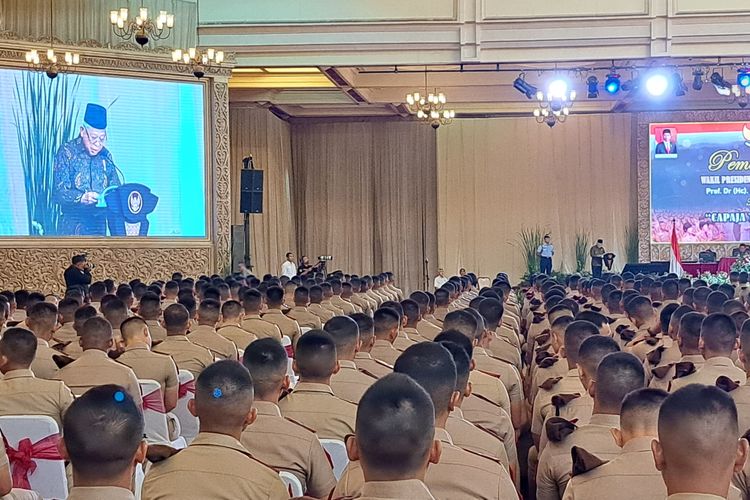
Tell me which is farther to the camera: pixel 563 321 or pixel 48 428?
pixel 563 321

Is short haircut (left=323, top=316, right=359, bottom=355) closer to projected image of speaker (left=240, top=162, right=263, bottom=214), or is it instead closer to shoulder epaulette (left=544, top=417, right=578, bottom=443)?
shoulder epaulette (left=544, top=417, right=578, bottom=443)

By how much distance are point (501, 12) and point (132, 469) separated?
41.3ft

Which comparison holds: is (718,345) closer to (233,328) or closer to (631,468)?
(631,468)

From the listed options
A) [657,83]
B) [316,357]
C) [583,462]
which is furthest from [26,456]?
→ [657,83]

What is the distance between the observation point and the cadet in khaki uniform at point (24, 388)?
4027 millimetres

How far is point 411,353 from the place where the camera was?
10.5ft

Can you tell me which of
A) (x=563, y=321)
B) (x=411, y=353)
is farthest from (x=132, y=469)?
(x=563, y=321)

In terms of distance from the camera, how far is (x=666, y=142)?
20609 mm

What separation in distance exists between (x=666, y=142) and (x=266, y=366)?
18426 millimetres

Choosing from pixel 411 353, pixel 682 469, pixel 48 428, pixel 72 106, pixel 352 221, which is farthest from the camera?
pixel 352 221

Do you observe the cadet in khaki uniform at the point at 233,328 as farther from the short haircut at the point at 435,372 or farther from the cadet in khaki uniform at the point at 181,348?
the short haircut at the point at 435,372

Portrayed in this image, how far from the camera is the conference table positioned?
1819 centimetres

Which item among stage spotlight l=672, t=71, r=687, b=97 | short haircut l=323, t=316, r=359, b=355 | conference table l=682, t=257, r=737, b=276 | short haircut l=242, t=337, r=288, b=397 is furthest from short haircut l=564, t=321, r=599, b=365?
Answer: conference table l=682, t=257, r=737, b=276

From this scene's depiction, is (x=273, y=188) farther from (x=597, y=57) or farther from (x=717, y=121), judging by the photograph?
(x=717, y=121)
